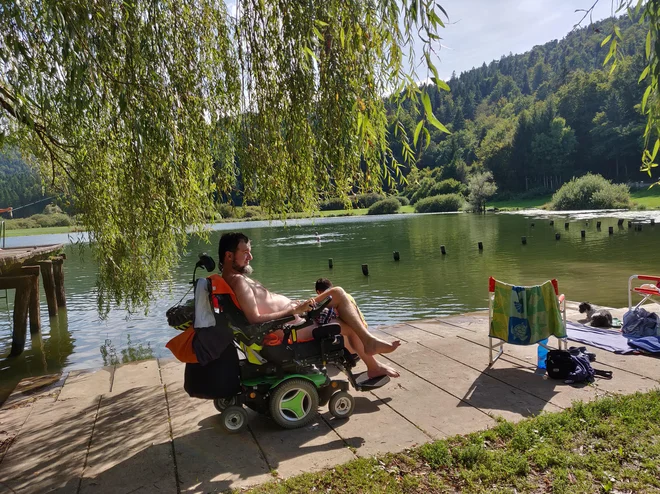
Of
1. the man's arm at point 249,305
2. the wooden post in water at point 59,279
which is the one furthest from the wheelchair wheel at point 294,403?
the wooden post in water at point 59,279

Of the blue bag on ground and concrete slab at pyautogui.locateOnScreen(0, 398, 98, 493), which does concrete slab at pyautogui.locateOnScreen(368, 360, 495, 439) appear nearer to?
concrete slab at pyautogui.locateOnScreen(0, 398, 98, 493)

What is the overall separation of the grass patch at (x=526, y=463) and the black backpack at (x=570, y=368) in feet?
2.70

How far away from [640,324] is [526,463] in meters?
4.09

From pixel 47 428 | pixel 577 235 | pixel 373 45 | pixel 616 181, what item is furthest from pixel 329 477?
pixel 616 181

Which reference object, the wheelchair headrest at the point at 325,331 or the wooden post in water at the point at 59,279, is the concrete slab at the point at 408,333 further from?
the wooden post in water at the point at 59,279

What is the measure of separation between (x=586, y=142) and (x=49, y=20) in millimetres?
121677

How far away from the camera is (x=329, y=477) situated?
3121 millimetres

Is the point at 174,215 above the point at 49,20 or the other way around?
the other way around

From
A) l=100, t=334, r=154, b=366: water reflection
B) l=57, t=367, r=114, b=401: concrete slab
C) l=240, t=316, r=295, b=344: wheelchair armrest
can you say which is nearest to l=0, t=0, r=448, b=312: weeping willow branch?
l=57, t=367, r=114, b=401: concrete slab

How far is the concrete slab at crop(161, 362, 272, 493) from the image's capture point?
10.4 ft

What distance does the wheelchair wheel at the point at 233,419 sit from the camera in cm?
383

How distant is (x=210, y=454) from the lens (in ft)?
11.6

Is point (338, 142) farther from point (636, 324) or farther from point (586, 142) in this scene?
point (586, 142)

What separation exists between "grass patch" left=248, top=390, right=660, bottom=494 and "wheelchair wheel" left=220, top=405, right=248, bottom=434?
81 cm
